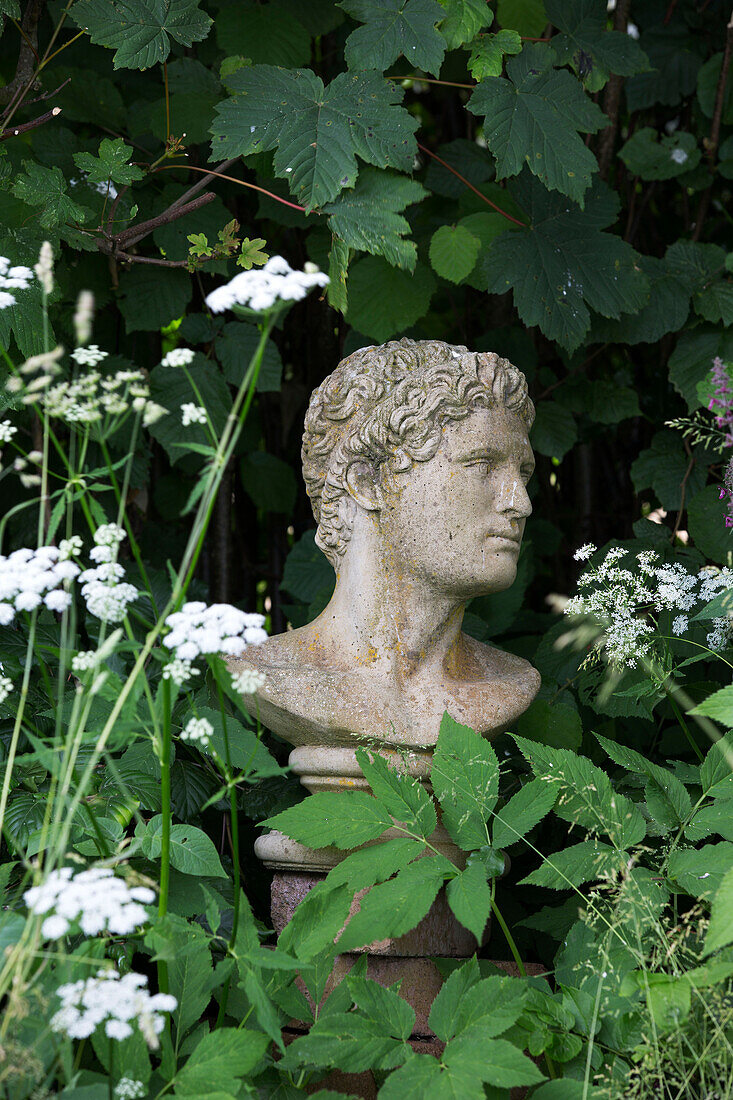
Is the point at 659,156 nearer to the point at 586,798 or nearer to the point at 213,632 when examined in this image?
the point at 586,798

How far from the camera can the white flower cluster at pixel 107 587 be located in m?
1.39

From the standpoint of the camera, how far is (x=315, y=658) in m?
2.26

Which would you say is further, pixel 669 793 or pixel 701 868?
pixel 669 793

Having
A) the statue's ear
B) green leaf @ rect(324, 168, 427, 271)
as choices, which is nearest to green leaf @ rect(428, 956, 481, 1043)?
the statue's ear

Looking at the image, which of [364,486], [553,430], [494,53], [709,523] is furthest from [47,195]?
[709,523]

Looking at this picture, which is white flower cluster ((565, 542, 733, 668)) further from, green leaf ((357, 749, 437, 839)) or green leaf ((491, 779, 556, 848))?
green leaf ((357, 749, 437, 839))

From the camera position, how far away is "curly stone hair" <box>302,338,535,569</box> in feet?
7.08

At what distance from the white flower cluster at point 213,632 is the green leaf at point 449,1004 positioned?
62cm

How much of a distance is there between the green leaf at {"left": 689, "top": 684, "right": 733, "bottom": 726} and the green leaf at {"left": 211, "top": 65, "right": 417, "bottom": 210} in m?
1.33

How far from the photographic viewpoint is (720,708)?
1594 millimetres

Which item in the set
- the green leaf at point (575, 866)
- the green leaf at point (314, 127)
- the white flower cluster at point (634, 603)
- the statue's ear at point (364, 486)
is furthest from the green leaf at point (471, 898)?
the green leaf at point (314, 127)

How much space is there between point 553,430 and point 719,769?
1.56 m

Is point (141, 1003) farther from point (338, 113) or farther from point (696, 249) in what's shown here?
point (696, 249)

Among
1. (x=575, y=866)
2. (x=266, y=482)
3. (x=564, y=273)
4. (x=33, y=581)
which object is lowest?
(x=266, y=482)
